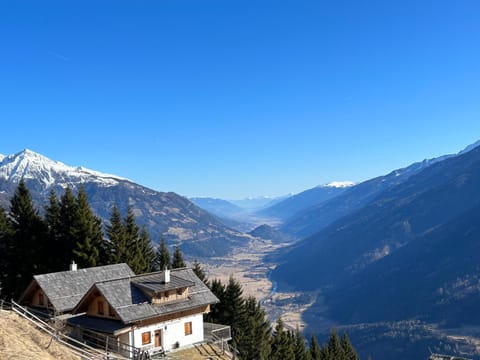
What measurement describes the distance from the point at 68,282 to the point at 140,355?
16.4 meters

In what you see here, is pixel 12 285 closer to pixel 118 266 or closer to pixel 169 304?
pixel 118 266

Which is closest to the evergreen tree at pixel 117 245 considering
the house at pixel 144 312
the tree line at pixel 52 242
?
the tree line at pixel 52 242

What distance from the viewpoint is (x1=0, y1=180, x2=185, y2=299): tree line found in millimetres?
63531

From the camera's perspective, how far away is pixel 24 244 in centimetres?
6538

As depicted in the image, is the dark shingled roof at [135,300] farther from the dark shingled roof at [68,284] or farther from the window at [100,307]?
the dark shingled roof at [68,284]

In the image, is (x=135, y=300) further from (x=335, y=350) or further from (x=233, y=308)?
(x=335, y=350)

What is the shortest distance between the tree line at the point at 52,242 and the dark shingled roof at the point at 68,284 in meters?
8.78

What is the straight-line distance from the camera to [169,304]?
48094 mm

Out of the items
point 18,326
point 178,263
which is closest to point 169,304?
point 18,326

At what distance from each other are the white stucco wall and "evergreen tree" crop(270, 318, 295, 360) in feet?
76.8

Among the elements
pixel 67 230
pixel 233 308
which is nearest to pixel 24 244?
pixel 67 230

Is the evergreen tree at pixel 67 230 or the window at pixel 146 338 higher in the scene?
the evergreen tree at pixel 67 230

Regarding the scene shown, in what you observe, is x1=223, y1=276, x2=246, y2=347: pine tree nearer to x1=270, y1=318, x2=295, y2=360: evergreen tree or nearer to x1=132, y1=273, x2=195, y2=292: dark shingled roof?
x1=270, y1=318, x2=295, y2=360: evergreen tree

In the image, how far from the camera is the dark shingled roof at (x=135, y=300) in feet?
147
